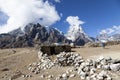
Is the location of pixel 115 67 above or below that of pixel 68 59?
below

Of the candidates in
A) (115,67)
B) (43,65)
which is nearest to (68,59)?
(43,65)

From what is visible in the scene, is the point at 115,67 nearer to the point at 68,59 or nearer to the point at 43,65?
the point at 68,59

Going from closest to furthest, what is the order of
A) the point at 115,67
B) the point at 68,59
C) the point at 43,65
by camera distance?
the point at 115,67 < the point at 68,59 < the point at 43,65

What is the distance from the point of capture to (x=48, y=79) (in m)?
26.5

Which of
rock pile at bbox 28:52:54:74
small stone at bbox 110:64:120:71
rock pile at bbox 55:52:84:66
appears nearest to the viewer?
small stone at bbox 110:64:120:71

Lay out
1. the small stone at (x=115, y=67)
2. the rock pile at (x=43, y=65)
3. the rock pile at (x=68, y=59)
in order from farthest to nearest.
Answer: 1. the rock pile at (x=43, y=65)
2. the rock pile at (x=68, y=59)
3. the small stone at (x=115, y=67)

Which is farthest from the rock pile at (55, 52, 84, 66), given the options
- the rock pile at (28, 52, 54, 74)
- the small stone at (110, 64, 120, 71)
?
the small stone at (110, 64, 120, 71)

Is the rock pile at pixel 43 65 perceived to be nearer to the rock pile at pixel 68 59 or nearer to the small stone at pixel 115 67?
the rock pile at pixel 68 59

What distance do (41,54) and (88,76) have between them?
719 inches

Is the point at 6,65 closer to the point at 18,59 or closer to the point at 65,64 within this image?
the point at 18,59

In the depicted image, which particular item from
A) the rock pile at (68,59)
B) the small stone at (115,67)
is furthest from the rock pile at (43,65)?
the small stone at (115,67)

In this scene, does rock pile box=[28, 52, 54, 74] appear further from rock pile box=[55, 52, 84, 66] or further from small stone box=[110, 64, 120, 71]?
small stone box=[110, 64, 120, 71]

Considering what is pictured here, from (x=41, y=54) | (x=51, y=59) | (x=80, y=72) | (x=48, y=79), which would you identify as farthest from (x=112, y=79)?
(x=41, y=54)

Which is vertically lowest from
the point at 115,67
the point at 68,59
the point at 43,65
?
the point at 43,65
